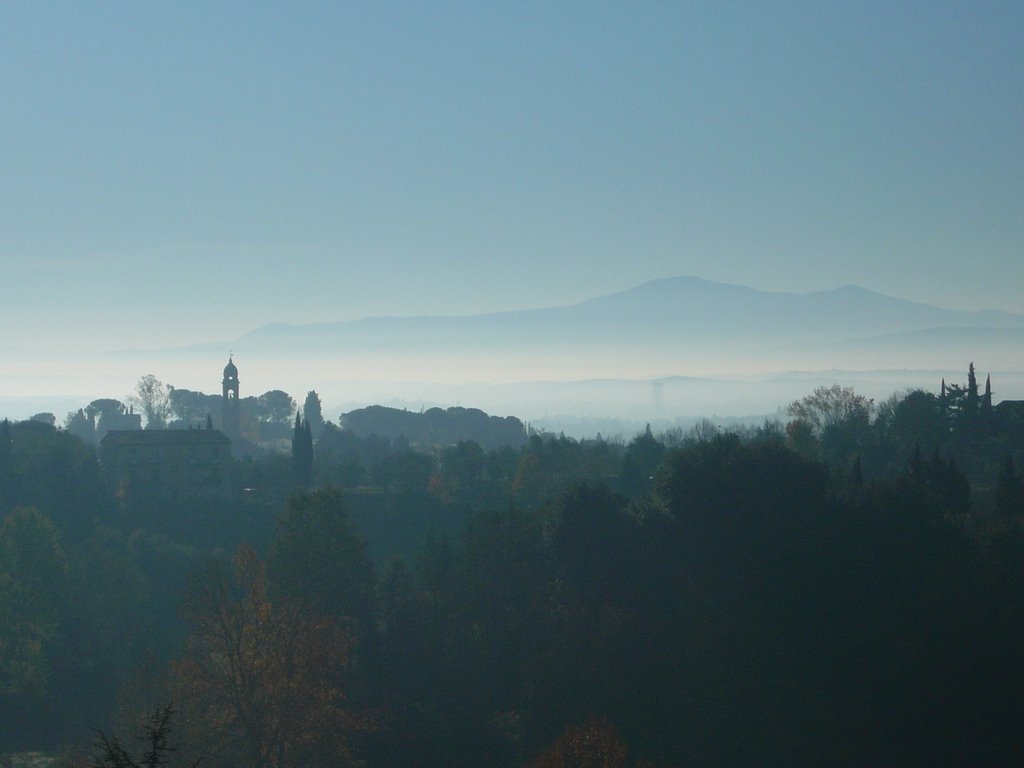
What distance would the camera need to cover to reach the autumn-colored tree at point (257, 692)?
28281 mm

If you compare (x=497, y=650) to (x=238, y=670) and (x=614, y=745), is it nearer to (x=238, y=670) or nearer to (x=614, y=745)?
(x=238, y=670)

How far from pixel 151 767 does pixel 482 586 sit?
28755 mm

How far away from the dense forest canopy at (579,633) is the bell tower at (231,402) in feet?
164

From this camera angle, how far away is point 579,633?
1373 inches

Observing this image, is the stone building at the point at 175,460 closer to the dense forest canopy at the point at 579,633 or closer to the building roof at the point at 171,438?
the building roof at the point at 171,438

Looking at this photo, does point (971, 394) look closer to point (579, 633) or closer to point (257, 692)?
point (579, 633)

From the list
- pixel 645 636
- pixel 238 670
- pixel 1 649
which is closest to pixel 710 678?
pixel 645 636

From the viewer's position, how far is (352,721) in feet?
95.6

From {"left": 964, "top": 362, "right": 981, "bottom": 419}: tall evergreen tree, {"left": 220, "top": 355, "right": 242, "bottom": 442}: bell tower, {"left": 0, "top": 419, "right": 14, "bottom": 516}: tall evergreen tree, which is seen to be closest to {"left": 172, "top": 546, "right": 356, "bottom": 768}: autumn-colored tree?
{"left": 0, "top": 419, "right": 14, "bottom": 516}: tall evergreen tree

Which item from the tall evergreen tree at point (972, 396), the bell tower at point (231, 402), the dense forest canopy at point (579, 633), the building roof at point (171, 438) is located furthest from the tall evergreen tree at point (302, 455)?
the tall evergreen tree at point (972, 396)

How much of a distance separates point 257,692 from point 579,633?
10.4m

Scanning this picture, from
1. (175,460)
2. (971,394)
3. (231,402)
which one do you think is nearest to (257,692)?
(175,460)

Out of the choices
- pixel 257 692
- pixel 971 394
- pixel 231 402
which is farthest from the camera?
pixel 231 402

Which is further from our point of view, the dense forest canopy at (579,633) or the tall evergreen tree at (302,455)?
the tall evergreen tree at (302,455)
